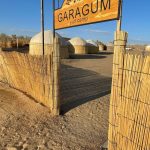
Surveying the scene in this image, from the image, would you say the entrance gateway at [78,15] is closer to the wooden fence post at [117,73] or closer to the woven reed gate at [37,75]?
the woven reed gate at [37,75]

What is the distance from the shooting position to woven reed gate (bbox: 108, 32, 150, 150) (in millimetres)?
3012

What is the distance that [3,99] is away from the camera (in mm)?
6414

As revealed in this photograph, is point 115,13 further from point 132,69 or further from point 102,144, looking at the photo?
point 102,144

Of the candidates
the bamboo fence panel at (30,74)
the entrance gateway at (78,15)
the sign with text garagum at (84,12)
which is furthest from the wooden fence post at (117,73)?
the bamboo fence panel at (30,74)

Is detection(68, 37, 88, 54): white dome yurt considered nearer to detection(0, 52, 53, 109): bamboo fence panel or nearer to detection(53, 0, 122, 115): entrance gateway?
detection(0, 52, 53, 109): bamboo fence panel

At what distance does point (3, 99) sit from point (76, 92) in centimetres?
254

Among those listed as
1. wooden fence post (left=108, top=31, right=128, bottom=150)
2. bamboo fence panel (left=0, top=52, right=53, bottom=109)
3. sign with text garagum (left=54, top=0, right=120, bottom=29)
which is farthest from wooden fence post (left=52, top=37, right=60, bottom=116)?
wooden fence post (left=108, top=31, right=128, bottom=150)

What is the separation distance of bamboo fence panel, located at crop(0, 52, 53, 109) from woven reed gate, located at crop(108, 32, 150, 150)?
8.11ft

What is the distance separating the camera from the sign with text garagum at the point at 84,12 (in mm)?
4223

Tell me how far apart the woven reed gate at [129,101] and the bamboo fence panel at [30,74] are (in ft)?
8.11

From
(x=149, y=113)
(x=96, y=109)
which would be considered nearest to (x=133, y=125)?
(x=149, y=113)

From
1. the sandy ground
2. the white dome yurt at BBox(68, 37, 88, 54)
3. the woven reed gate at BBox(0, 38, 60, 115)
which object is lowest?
the sandy ground

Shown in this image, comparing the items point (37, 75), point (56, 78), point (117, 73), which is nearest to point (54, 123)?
point (56, 78)

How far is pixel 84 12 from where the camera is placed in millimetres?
5078
